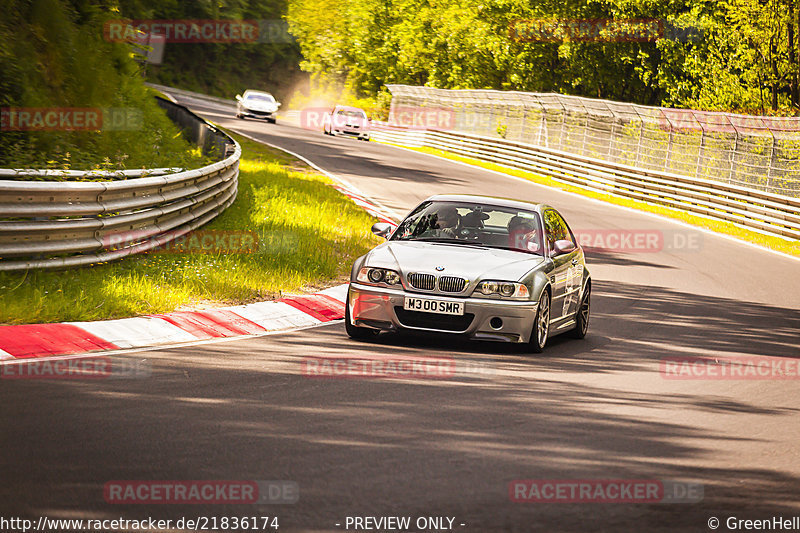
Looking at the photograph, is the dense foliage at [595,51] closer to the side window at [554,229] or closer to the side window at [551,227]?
the side window at [554,229]

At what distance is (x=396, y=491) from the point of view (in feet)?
17.5

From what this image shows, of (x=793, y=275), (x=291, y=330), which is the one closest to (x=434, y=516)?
(x=291, y=330)

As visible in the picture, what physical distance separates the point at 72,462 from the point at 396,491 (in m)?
1.70

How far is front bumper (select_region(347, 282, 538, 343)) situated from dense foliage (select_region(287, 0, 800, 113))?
37.9 metres

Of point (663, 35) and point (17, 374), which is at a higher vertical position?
point (663, 35)

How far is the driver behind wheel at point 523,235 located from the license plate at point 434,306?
1442mm

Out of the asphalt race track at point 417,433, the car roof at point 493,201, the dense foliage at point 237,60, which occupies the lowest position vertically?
the asphalt race track at point 417,433

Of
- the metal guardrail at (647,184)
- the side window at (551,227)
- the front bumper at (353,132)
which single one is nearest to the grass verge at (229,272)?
the side window at (551,227)

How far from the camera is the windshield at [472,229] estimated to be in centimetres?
1083

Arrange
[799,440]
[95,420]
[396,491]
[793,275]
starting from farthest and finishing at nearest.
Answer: [793,275] → [799,440] → [95,420] → [396,491]

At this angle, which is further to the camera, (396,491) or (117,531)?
(396,491)

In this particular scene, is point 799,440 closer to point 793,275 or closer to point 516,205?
point 516,205

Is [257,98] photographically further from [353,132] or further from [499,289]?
[499,289]

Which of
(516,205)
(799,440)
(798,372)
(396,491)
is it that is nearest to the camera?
(396,491)
